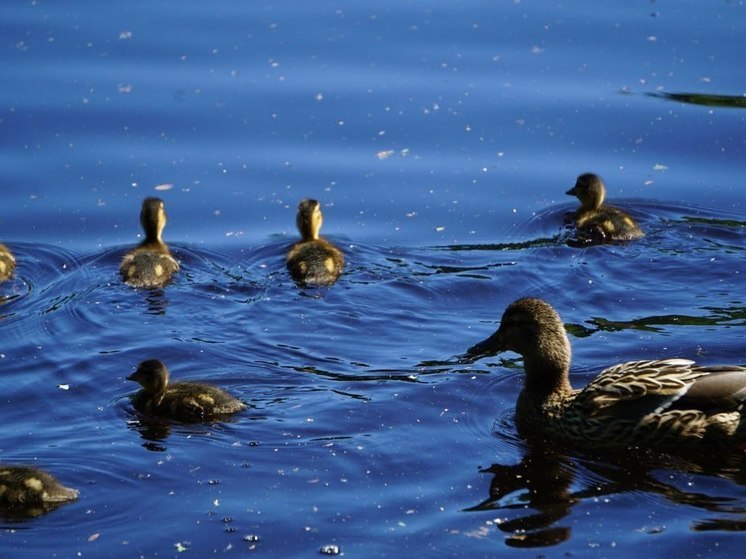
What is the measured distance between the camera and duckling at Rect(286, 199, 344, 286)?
381 inches

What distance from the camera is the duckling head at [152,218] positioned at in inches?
393

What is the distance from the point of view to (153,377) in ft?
26.3

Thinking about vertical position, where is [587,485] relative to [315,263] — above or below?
below

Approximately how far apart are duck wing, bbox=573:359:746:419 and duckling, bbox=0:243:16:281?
3.97 m

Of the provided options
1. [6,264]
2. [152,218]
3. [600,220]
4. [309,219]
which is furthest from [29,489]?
[600,220]

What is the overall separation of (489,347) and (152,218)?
2.80 meters

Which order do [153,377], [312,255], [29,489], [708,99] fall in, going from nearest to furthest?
[29,489] → [153,377] → [312,255] → [708,99]

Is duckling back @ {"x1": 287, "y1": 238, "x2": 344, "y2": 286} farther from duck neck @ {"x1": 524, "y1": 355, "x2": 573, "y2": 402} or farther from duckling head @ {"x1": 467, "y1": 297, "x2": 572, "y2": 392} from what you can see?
duck neck @ {"x1": 524, "y1": 355, "x2": 573, "y2": 402}

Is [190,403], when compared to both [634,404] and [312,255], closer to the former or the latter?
[312,255]

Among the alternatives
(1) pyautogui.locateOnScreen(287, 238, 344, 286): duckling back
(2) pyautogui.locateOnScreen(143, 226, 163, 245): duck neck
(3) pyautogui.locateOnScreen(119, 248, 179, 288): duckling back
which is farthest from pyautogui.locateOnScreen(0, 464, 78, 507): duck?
(2) pyautogui.locateOnScreen(143, 226, 163, 245): duck neck

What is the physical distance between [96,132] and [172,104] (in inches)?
27.5

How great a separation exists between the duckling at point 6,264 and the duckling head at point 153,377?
204 centimetres

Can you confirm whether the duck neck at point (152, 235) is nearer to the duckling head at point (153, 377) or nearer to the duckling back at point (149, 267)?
the duckling back at point (149, 267)

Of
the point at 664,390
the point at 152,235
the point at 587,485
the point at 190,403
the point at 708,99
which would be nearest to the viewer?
the point at 587,485
